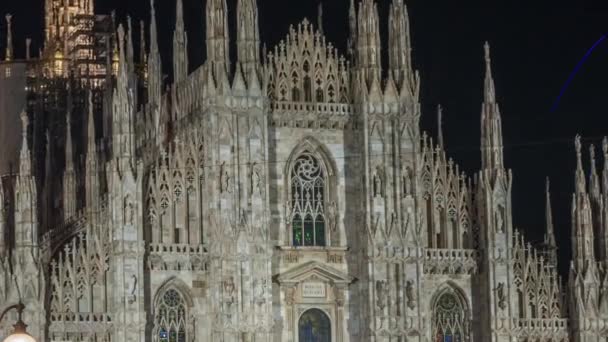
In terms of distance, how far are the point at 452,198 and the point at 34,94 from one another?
38.2 metres

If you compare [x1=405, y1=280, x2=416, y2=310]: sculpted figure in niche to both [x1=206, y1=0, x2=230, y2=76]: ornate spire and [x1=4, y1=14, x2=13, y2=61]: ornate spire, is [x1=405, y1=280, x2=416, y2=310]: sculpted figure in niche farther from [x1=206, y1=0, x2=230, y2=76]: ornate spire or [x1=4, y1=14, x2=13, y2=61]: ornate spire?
[x1=4, y1=14, x2=13, y2=61]: ornate spire

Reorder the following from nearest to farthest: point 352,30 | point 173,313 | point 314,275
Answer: point 173,313, point 314,275, point 352,30

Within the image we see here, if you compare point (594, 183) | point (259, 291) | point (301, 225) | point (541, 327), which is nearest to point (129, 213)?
point (259, 291)

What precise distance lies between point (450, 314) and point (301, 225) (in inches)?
276

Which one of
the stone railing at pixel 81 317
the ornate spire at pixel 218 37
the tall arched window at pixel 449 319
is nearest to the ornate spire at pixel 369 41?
the ornate spire at pixel 218 37

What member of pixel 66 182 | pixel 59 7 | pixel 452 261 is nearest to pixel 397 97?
pixel 452 261

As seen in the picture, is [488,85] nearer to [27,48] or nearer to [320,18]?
[320,18]

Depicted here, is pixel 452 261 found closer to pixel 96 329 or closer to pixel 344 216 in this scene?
pixel 344 216

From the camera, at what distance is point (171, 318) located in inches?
2589

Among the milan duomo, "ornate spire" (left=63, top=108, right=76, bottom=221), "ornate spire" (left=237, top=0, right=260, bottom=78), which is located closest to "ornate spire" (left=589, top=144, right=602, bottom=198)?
the milan duomo

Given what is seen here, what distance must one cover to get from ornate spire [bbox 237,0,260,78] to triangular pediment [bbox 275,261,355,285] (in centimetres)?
784

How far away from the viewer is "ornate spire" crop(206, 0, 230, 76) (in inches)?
2628

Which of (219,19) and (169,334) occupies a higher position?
(219,19)

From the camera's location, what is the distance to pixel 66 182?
83.1m
